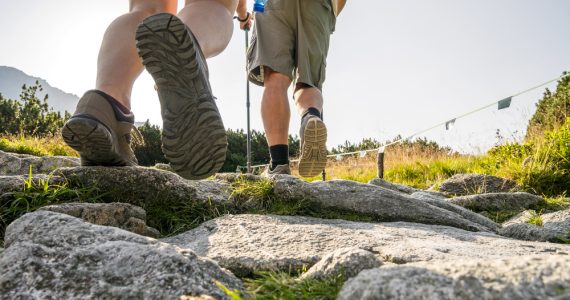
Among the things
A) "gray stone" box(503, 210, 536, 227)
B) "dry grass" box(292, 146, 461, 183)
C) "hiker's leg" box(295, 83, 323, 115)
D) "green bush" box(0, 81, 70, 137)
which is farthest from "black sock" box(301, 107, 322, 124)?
"green bush" box(0, 81, 70, 137)

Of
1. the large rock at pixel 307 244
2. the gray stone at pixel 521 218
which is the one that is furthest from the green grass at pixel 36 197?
the gray stone at pixel 521 218

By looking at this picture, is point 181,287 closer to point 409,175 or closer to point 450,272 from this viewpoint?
point 450,272

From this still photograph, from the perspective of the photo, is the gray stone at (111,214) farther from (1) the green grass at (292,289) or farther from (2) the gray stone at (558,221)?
(2) the gray stone at (558,221)

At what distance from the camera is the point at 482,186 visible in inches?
199

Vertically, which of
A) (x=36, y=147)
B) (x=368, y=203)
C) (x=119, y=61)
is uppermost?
(x=36, y=147)

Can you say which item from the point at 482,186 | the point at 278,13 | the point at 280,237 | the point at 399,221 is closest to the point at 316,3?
the point at 278,13

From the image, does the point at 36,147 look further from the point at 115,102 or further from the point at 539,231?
the point at 539,231

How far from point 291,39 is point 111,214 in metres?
2.20

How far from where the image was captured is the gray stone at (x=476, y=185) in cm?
511

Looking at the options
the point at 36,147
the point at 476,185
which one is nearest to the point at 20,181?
the point at 476,185

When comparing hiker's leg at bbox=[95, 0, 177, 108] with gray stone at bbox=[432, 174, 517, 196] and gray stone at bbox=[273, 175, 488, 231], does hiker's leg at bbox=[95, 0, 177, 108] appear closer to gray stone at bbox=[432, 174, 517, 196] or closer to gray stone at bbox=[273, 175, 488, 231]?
gray stone at bbox=[273, 175, 488, 231]

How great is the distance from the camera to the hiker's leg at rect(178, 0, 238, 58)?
202 centimetres

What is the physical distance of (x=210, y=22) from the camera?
2084mm

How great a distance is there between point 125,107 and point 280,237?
3.33 ft
